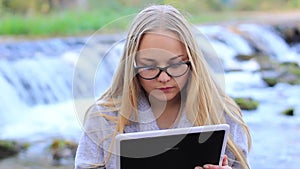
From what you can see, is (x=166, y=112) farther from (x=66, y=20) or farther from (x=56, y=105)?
(x=66, y=20)

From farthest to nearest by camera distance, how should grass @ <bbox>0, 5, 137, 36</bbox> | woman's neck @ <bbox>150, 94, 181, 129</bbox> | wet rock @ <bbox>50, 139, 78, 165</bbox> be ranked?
grass @ <bbox>0, 5, 137, 36</bbox> → wet rock @ <bbox>50, 139, 78, 165</bbox> → woman's neck @ <bbox>150, 94, 181, 129</bbox>

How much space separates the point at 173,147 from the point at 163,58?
6.7 inches

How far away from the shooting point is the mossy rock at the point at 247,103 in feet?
15.9

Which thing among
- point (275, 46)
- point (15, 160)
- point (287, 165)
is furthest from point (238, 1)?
point (15, 160)

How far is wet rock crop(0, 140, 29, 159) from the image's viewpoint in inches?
153

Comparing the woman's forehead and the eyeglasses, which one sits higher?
the woman's forehead

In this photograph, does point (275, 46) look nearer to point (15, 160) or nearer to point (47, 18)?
point (47, 18)

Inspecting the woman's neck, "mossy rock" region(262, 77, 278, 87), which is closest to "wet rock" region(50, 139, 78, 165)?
"mossy rock" region(262, 77, 278, 87)

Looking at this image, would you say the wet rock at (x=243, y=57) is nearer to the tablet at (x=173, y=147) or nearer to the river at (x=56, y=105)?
the river at (x=56, y=105)

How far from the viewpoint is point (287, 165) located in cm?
396

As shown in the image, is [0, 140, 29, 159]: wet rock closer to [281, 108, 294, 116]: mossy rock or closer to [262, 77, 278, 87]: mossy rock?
[281, 108, 294, 116]: mossy rock

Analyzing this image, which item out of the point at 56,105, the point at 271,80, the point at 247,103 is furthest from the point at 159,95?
the point at 271,80

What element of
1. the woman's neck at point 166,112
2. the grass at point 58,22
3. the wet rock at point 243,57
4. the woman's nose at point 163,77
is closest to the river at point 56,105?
the grass at point 58,22

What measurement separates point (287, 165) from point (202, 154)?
284cm
